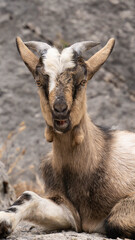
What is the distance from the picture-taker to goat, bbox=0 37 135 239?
18.6 ft

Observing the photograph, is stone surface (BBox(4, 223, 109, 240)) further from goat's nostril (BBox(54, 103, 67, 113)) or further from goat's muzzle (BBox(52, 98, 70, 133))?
goat's nostril (BBox(54, 103, 67, 113))

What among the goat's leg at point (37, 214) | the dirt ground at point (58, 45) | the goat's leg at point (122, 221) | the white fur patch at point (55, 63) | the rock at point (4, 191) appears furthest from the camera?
the dirt ground at point (58, 45)

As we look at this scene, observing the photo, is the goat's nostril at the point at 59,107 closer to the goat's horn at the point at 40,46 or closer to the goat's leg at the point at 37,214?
the goat's horn at the point at 40,46

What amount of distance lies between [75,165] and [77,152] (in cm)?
16

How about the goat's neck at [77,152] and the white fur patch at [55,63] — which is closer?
the white fur patch at [55,63]

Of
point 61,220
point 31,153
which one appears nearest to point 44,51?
point 61,220

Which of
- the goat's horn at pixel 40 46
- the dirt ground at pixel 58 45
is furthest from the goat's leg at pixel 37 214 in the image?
the dirt ground at pixel 58 45

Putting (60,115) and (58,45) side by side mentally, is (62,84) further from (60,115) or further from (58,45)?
(58,45)

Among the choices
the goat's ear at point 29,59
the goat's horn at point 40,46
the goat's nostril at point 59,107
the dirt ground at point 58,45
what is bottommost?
the dirt ground at point 58,45

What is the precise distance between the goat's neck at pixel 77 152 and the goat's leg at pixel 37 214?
1.76ft

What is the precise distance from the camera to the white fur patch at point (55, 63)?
5.67m

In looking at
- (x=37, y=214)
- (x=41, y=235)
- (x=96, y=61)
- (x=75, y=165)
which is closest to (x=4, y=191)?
(x=37, y=214)

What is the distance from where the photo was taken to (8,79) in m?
12.7

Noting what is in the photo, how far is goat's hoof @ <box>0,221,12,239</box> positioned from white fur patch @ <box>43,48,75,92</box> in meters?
1.53
